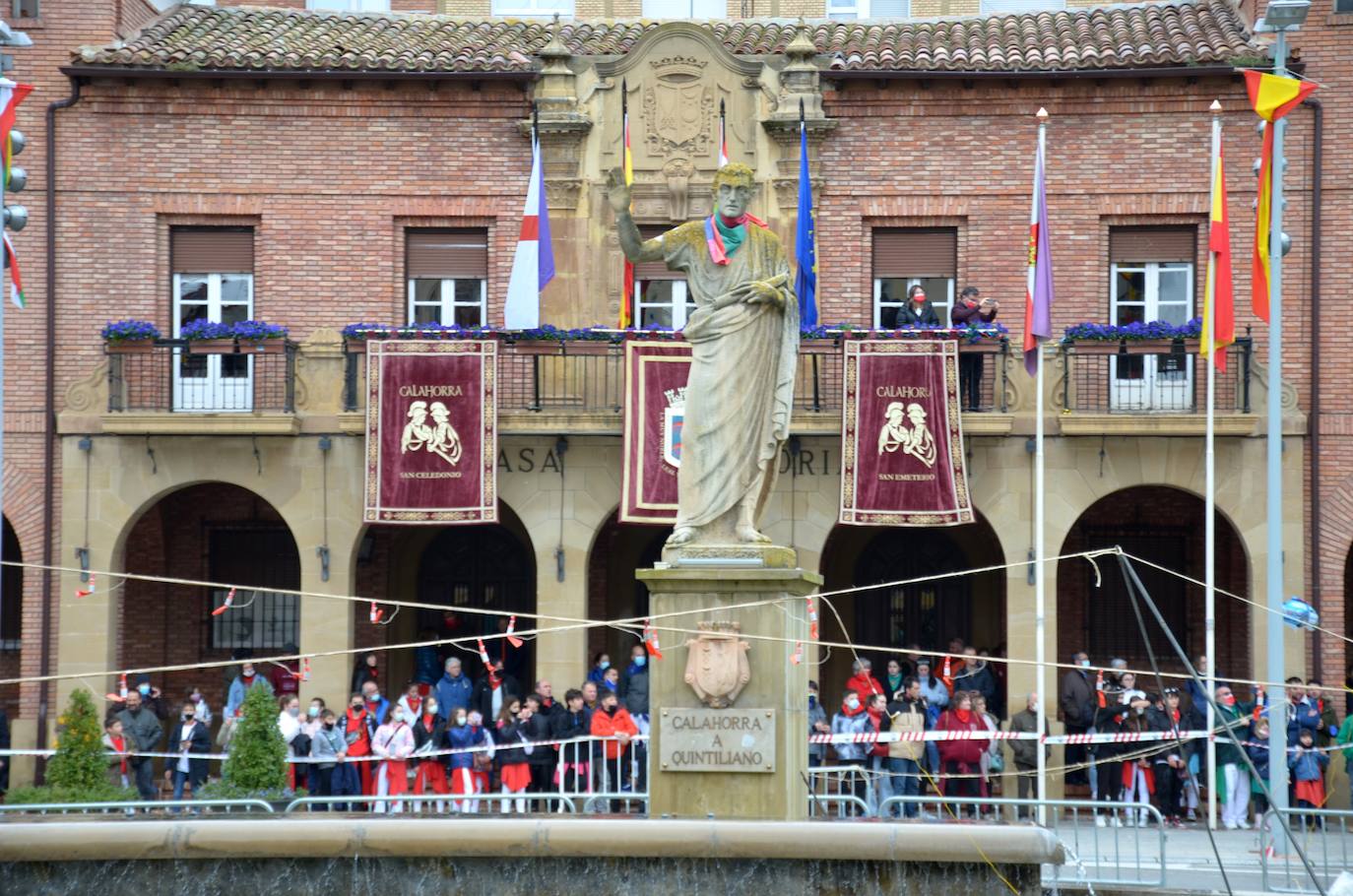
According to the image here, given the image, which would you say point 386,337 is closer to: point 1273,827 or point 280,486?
point 280,486

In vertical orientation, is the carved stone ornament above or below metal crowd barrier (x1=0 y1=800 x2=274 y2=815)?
above

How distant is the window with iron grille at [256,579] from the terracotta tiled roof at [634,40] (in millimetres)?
6683

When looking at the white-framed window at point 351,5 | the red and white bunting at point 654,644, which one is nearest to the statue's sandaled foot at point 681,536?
the red and white bunting at point 654,644

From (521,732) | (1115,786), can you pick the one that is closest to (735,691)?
(521,732)

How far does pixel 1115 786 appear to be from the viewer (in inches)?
1005

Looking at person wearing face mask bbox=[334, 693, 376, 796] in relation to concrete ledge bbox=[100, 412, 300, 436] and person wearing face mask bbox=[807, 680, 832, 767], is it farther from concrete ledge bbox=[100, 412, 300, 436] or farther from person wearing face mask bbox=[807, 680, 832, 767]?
person wearing face mask bbox=[807, 680, 832, 767]

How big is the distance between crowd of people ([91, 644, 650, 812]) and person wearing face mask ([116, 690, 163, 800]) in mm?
11

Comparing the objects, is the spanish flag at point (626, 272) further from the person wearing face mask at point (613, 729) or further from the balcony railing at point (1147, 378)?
the balcony railing at point (1147, 378)

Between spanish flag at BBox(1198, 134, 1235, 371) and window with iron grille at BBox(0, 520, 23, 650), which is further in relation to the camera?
window with iron grille at BBox(0, 520, 23, 650)

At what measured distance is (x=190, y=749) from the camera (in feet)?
80.5

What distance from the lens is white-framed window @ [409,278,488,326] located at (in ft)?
94.7

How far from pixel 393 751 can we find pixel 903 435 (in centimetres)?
747

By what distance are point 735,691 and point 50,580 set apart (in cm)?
1658

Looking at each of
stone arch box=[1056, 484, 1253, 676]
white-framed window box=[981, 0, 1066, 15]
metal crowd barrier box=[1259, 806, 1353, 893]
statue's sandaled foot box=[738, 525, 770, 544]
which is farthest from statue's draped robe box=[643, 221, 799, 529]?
white-framed window box=[981, 0, 1066, 15]
